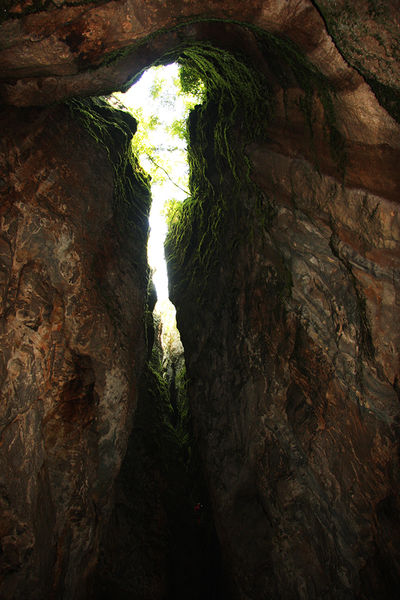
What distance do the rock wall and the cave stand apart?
0.08 ft

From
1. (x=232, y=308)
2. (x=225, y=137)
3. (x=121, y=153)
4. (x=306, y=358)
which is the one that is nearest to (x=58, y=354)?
(x=232, y=308)

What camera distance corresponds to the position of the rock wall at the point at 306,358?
13.5ft

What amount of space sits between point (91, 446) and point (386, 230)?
4523mm

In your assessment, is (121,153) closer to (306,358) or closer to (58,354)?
(58,354)

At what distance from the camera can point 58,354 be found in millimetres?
4441

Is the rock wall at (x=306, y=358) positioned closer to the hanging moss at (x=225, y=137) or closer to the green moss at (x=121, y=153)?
→ the hanging moss at (x=225, y=137)

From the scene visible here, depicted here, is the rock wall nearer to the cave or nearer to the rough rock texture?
the cave

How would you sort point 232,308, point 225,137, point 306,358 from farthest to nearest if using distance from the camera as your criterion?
point 225,137, point 232,308, point 306,358

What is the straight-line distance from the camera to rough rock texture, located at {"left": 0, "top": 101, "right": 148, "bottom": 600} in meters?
3.80

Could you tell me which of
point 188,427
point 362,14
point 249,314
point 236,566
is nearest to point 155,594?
point 236,566

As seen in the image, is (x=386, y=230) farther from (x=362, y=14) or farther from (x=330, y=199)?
(x=362, y=14)

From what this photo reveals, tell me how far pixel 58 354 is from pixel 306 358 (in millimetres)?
3167

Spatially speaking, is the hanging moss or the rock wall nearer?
the rock wall

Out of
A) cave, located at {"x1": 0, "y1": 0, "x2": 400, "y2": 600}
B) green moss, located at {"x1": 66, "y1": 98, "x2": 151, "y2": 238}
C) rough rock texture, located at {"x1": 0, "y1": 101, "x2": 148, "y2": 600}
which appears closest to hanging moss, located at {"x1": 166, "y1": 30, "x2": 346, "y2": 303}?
cave, located at {"x1": 0, "y1": 0, "x2": 400, "y2": 600}
